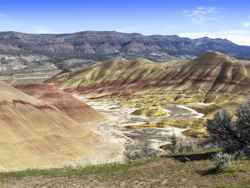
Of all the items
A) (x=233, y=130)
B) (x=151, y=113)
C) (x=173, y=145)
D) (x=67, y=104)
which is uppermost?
(x=233, y=130)

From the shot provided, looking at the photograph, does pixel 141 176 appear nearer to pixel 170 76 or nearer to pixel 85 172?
pixel 85 172

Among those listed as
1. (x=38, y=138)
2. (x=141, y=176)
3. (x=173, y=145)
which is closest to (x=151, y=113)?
(x=173, y=145)

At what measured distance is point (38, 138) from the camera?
5309 cm

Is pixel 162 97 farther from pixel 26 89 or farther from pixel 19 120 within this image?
pixel 19 120

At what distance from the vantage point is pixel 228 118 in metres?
28.2

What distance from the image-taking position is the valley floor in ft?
66.2

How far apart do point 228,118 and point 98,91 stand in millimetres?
138526

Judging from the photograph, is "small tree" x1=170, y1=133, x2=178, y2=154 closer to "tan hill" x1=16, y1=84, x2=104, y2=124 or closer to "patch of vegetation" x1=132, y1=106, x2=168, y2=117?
"tan hill" x1=16, y1=84, x2=104, y2=124

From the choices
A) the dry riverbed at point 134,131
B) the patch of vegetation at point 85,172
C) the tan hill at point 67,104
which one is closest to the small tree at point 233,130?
the patch of vegetation at point 85,172

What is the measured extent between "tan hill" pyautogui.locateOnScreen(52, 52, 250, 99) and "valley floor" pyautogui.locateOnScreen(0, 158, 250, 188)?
10881cm

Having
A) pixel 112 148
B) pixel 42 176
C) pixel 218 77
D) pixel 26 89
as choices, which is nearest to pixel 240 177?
pixel 42 176

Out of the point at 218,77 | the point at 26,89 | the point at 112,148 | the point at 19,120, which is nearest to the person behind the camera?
the point at 19,120

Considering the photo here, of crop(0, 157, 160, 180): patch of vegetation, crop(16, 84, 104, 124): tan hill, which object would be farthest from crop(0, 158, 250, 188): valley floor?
crop(16, 84, 104, 124): tan hill

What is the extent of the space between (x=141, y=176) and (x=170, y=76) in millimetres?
141725
